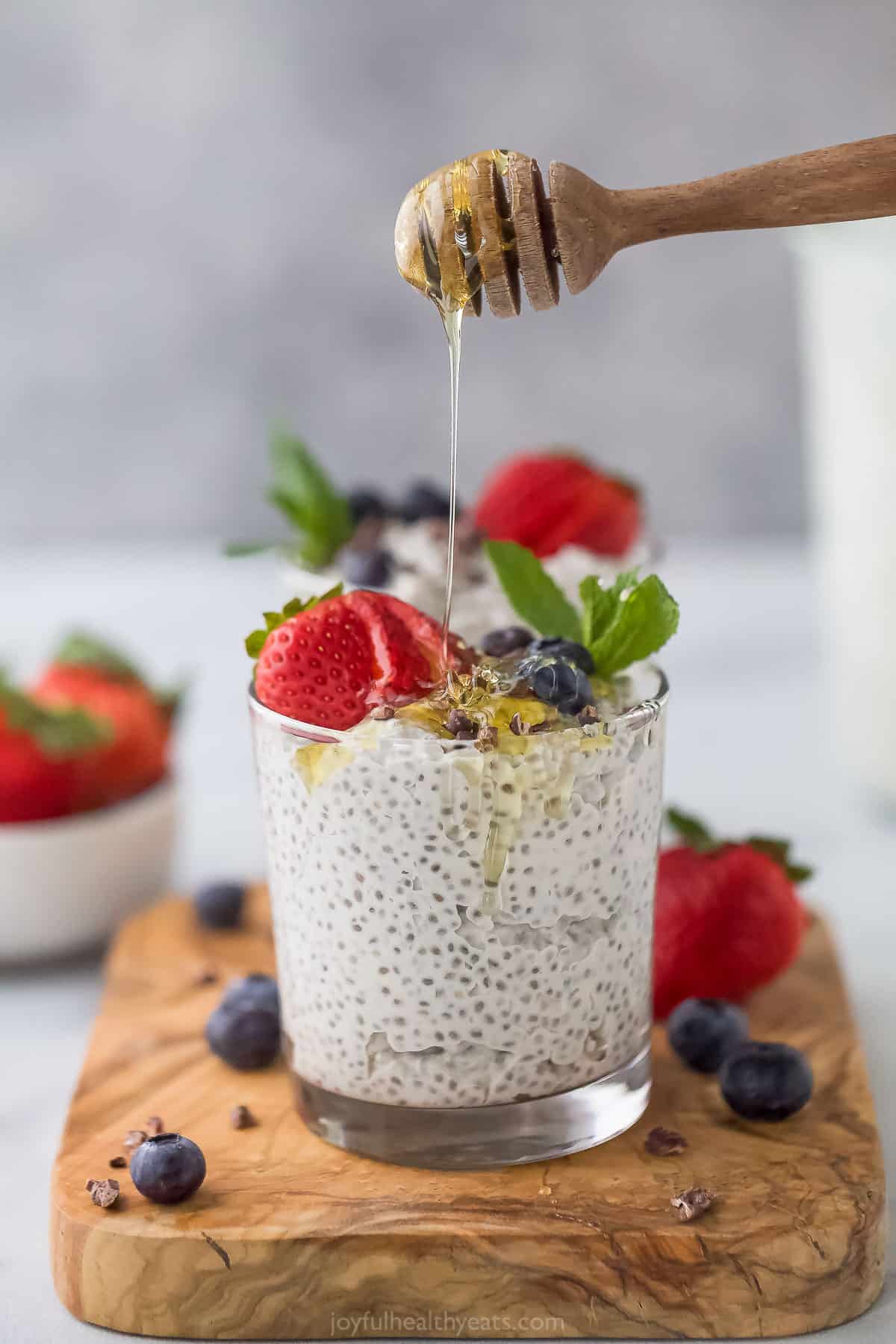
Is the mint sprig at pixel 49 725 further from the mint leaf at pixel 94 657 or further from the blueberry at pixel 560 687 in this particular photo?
the blueberry at pixel 560 687

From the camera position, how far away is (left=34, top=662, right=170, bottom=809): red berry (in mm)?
1530

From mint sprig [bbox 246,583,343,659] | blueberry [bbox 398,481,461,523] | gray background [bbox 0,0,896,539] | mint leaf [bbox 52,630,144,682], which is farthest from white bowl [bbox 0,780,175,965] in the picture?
gray background [bbox 0,0,896,539]

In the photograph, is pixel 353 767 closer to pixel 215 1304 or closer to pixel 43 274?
pixel 215 1304

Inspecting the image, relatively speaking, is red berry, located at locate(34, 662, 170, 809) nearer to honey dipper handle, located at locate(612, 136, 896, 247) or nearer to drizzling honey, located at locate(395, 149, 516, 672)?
drizzling honey, located at locate(395, 149, 516, 672)

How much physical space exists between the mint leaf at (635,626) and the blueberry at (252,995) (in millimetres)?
388

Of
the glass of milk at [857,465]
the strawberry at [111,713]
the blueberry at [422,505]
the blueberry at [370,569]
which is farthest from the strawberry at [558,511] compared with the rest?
the strawberry at [111,713]

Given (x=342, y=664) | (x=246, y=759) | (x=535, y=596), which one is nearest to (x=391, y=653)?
(x=342, y=664)

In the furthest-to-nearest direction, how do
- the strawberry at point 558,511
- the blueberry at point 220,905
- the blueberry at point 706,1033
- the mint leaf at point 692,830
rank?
1. the strawberry at point 558,511
2. the blueberry at point 220,905
3. the mint leaf at point 692,830
4. the blueberry at point 706,1033

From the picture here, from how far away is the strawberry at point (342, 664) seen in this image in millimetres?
994

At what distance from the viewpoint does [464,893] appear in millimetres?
971

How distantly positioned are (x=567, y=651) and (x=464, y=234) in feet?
0.91

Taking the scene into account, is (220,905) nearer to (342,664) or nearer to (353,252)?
(342,664)

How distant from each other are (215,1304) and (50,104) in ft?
8.66

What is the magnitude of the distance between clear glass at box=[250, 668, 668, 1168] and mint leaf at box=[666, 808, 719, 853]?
0.21m
